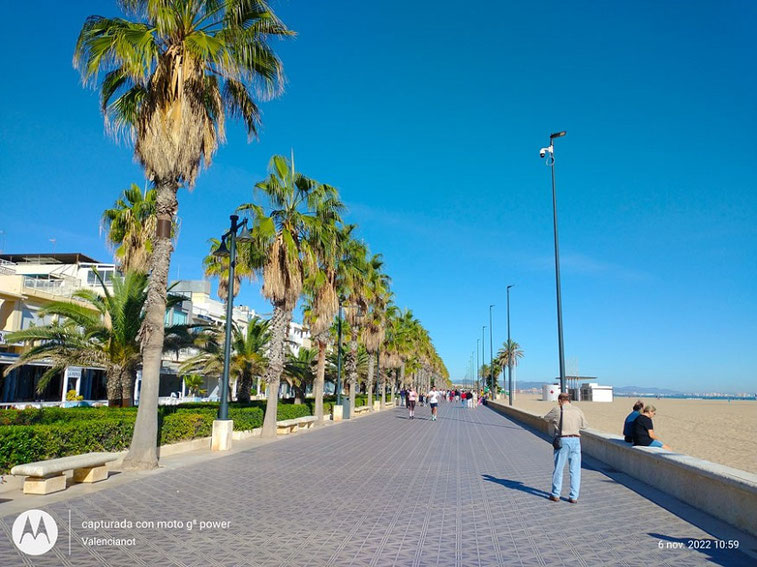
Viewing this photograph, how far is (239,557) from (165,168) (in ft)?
27.2

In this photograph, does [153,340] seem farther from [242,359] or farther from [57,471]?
[242,359]

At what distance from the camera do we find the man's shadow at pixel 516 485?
31.4ft

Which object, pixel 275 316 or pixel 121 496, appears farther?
pixel 275 316

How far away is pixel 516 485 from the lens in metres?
10.4

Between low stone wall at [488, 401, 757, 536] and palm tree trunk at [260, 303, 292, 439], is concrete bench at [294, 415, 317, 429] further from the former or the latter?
low stone wall at [488, 401, 757, 536]

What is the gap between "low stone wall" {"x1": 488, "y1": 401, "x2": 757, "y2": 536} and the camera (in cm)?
684

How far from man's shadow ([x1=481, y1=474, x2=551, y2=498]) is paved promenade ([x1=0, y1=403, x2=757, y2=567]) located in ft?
0.12

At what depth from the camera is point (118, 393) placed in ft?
65.4

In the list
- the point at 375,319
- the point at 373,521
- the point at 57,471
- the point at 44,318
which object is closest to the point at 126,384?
the point at 57,471

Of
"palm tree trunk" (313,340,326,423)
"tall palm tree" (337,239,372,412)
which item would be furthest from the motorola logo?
"tall palm tree" (337,239,372,412)

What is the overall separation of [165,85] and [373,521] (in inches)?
366

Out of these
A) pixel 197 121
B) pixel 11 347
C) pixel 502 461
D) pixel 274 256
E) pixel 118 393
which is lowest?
pixel 502 461

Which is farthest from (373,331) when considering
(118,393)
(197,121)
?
(197,121)

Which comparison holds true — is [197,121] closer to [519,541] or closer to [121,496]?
[121,496]
